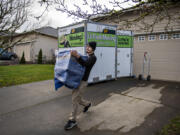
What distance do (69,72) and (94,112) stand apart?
1.53 meters

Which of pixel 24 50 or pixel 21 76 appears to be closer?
pixel 21 76

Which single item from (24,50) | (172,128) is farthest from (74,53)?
(24,50)

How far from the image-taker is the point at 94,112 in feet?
12.2

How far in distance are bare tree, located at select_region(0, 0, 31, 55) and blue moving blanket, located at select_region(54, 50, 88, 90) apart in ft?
15.0

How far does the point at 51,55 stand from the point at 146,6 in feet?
60.5

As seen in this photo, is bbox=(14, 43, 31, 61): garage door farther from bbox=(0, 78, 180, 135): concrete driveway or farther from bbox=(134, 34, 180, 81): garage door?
bbox=(134, 34, 180, 81): garage door

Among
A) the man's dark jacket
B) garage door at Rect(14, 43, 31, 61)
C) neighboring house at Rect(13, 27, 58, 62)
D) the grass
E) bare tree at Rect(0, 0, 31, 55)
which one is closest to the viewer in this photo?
the grass

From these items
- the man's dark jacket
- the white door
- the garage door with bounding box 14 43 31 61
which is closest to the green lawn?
the white door

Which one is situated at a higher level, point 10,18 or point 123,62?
point 10,18

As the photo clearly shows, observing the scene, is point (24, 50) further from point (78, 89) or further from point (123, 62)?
point (78, 89)

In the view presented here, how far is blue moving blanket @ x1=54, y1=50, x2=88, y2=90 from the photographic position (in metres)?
2.79

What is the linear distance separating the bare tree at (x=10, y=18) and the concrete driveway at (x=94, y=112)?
2600 millimetres

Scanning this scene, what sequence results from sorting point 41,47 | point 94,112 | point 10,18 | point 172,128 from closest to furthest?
point 172,128, point 94,112, point 10,18, point 41,47

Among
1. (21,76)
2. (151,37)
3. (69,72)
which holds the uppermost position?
(151,37)
